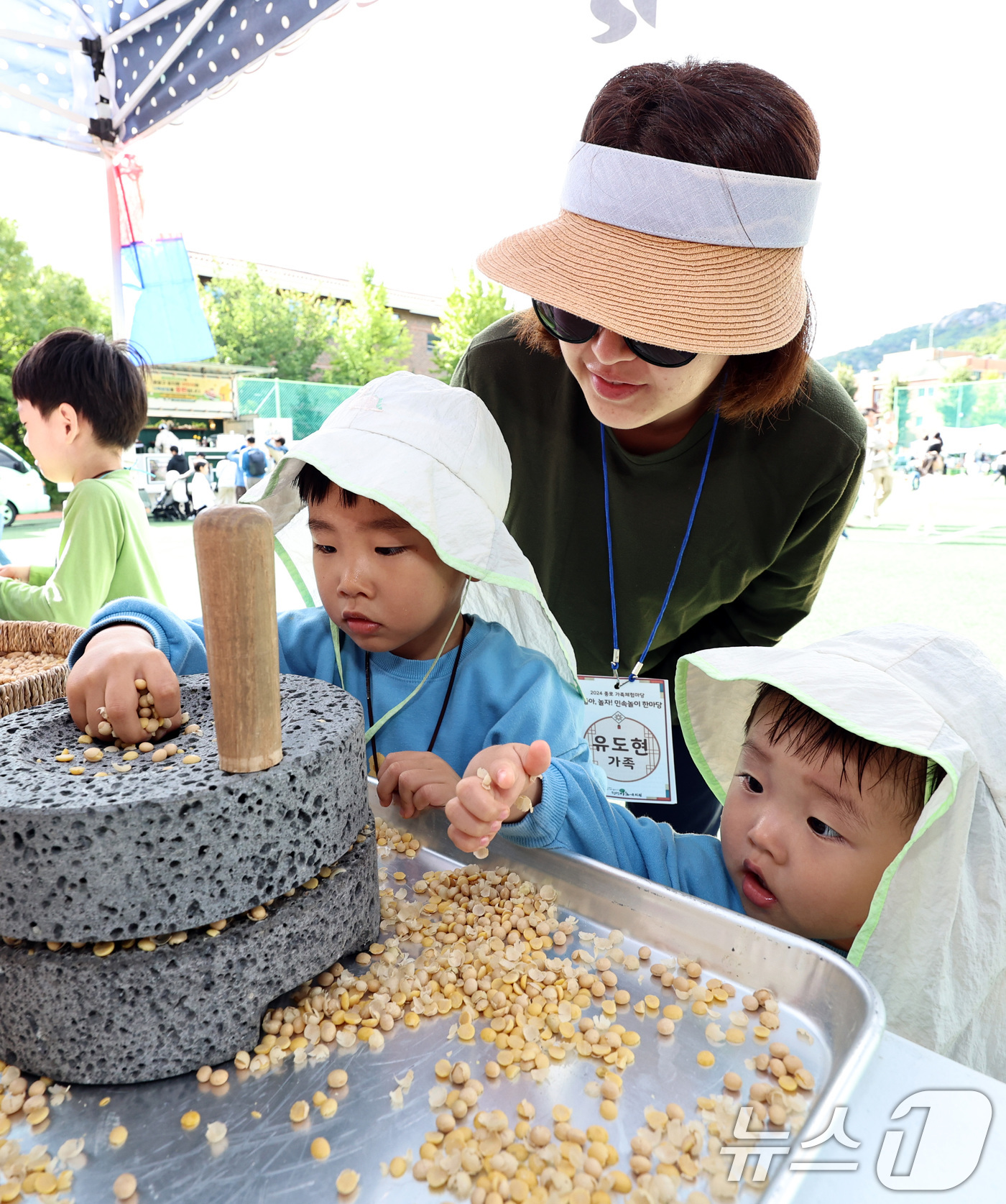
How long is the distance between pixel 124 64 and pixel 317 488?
348 centimetres

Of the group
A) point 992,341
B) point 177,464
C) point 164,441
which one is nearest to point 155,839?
point 177,464

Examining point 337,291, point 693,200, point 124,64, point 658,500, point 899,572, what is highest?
point 337,291

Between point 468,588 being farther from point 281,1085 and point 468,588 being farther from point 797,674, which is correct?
point 281,1085

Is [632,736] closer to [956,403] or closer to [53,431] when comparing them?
[53,431]

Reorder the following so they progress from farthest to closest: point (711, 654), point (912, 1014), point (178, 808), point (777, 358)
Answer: point (777, 358) → point (711, 654) → point (912, 1014) → point (178, 808)

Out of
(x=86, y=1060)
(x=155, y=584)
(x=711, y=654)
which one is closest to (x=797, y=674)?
(x=711, y=654)

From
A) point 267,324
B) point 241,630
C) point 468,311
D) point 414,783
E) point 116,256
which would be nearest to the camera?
point 241,630

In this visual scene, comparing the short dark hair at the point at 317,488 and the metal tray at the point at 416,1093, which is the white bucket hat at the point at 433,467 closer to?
the short dark hair at the point at 317,488

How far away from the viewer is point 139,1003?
58 centimetres

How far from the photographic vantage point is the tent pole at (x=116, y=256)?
381 centimetres

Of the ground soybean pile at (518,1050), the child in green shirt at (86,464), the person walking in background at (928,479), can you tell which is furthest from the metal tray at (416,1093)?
the person walking in background at (928,479)

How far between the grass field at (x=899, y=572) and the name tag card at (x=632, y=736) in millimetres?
2186

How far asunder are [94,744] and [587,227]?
3.06 feet

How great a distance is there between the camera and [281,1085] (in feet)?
1.95
